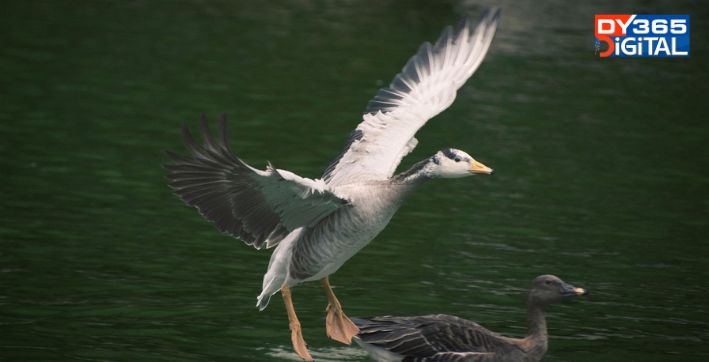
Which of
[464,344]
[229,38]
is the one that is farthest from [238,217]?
[229,38]

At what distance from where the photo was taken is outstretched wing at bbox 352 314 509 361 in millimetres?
10469

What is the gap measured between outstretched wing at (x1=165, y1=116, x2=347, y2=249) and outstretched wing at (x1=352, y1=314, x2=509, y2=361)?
1.07 meters

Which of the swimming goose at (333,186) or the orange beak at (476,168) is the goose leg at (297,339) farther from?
the orange beak at (476,168)

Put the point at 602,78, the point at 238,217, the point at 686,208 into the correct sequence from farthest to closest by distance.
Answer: the point at 602,78 → the point at 686,208 → the point at 238,217

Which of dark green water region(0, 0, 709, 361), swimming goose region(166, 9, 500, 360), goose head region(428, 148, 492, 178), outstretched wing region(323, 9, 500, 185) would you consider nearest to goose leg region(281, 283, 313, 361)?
swimming goose region(166, 9, 500, 360)

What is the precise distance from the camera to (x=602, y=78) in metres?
26.8

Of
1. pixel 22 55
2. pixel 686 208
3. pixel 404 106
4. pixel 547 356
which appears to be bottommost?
pixel 547 356

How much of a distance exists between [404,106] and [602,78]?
593 inches

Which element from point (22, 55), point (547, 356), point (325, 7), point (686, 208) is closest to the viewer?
point (547, 356)

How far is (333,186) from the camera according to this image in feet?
37.0

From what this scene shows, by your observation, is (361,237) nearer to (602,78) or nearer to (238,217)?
(238,217)

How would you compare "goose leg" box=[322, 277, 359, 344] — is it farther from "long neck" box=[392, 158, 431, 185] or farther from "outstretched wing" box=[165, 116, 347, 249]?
"long neck" box=[392, 158, 431, 185]

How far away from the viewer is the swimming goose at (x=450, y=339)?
1047cm

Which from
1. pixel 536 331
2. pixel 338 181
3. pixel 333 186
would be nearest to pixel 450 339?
pixel 536 331
